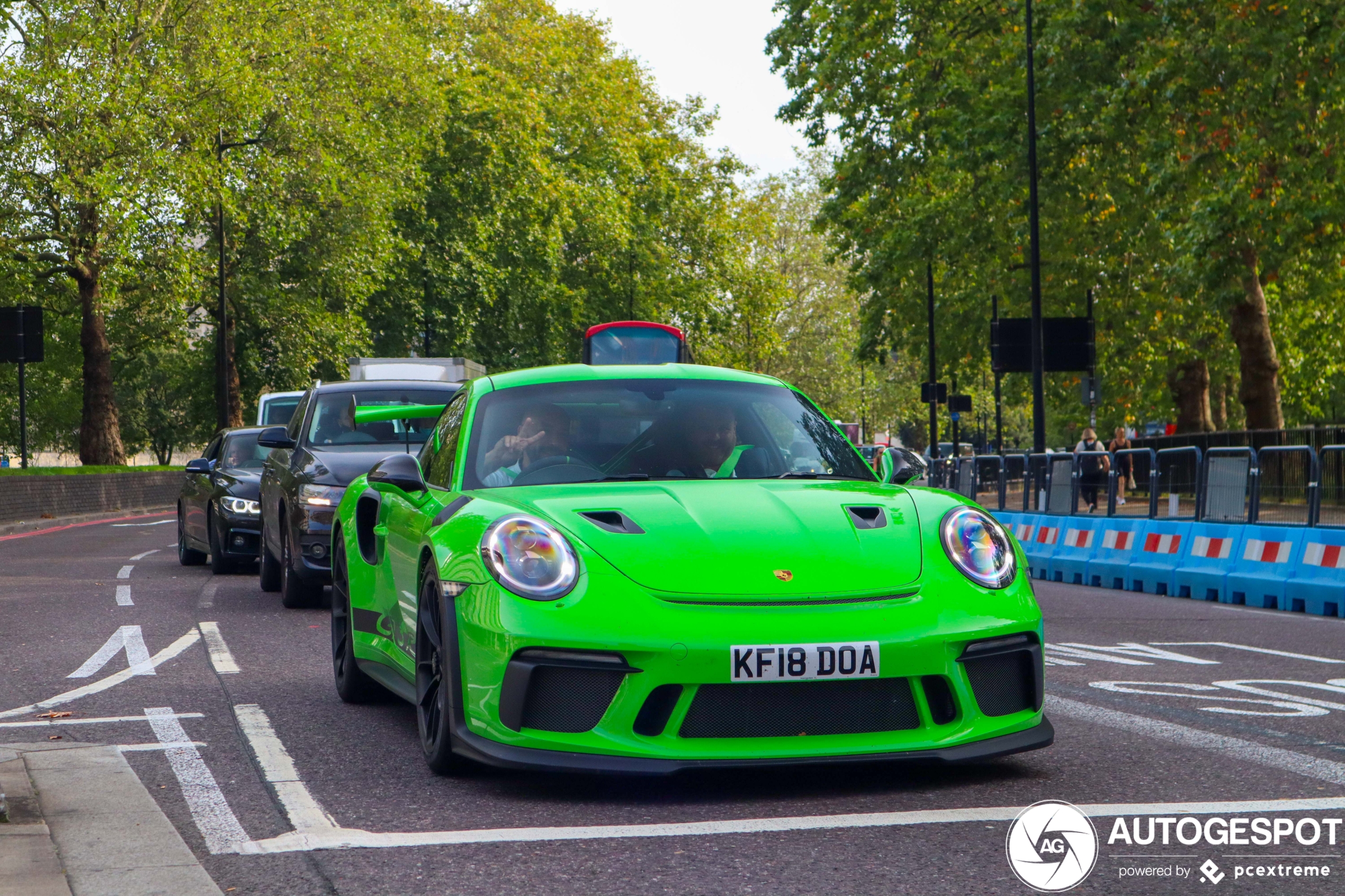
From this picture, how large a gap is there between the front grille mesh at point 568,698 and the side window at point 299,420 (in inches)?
341

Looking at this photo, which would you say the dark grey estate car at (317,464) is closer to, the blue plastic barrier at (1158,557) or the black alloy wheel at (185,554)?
the black alloy wheel at (185,554)

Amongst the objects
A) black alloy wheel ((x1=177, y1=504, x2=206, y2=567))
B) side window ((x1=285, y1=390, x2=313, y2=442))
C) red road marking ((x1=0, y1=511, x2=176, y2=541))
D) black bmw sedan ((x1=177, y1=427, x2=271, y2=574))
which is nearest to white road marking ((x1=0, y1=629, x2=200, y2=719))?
side window ((x1=285, y1=390, x2=313, y2=442))

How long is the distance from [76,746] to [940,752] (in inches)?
125

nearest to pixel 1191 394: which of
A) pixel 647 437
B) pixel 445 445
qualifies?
pixel 445 445

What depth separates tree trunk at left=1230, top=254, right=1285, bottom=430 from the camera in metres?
31.6

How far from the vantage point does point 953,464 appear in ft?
99.1

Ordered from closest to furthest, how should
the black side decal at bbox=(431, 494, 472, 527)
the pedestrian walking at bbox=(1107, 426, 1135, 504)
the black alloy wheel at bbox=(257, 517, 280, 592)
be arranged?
the black side decal at bbox=(431, 494, 472, 527), the black alloy wheel at bbox=(257, 517, 280, 592), the pedestrian walking at bbox=(1107, 426, 1135, 504)

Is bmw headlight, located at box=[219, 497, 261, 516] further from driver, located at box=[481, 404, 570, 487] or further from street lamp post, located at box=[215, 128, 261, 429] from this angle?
street lamp post, located at box=[215, 128, 261, 429]

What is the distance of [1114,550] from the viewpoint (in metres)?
17.9

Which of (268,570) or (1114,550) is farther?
(1114,550)

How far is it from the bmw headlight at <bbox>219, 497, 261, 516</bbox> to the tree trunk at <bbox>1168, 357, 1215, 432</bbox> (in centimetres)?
3413

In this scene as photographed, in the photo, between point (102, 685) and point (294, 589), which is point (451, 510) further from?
point (294, 589)

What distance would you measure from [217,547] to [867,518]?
12092 millimetres

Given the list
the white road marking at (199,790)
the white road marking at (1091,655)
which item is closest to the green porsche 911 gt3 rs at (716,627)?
the white road marking at (199,790)
